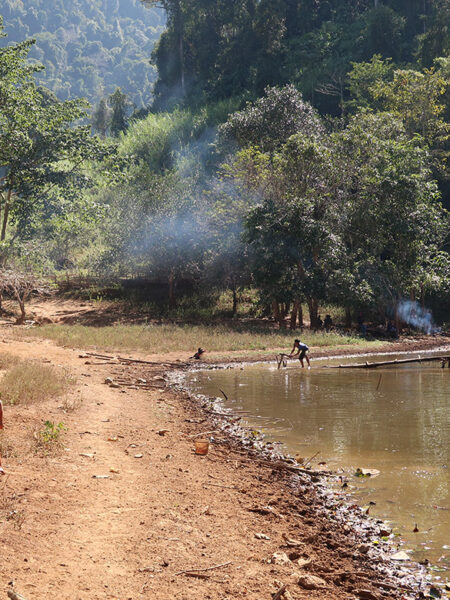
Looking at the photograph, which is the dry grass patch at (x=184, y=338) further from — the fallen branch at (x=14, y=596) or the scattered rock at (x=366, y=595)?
the fallen branch at (x=14, y=596)

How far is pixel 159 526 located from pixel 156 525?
4cm

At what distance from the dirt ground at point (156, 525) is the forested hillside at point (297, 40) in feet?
181

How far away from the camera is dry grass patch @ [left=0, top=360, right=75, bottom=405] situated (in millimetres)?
13133

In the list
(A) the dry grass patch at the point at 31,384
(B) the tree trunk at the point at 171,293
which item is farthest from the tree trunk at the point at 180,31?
(A) the dry grass patch at the point at 31,384

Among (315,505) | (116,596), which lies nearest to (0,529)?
(116,596)

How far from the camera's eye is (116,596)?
17.0 ft

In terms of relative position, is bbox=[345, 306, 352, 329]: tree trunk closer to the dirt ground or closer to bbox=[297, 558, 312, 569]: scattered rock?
the dirt ground

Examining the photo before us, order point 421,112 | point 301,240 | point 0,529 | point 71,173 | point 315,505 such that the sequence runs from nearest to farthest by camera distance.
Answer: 1. point 0,529
2. point 315,505
3. point 71,173
4. point 301,240
5. point 421,112

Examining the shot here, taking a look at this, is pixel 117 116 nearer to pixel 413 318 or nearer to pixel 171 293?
pixel 171 293

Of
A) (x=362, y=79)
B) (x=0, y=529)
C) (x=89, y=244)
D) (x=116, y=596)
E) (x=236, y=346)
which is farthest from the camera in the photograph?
(x=89, y=244)

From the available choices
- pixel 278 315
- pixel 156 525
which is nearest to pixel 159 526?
pixel 156 525

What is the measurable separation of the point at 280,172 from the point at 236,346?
542 inches

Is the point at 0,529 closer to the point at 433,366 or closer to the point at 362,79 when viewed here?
the point at 433,366

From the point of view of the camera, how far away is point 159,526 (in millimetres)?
6863
